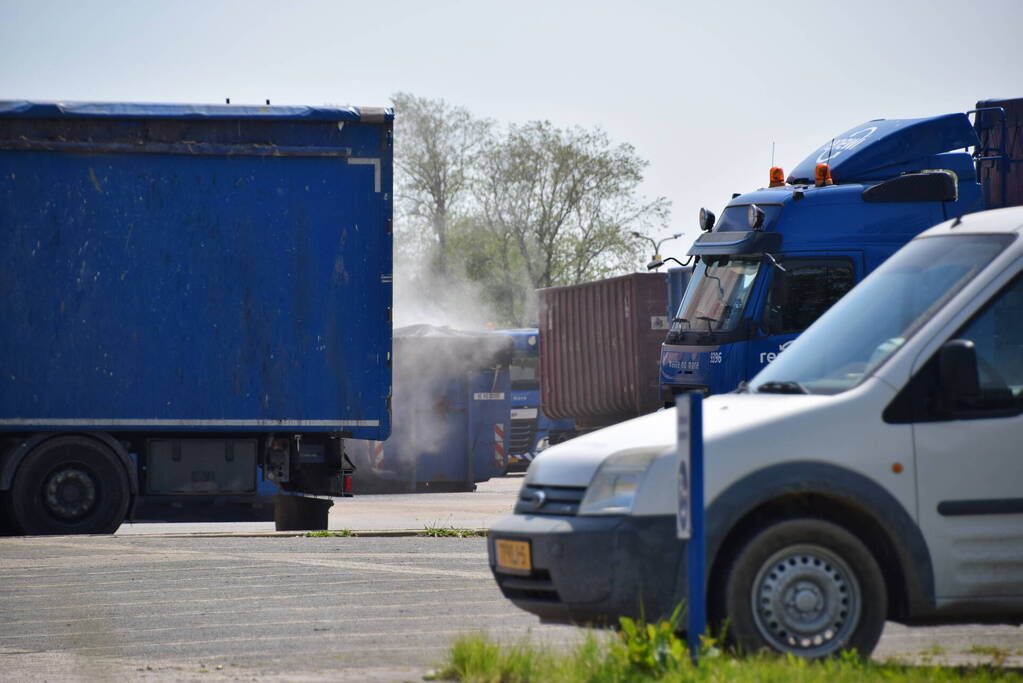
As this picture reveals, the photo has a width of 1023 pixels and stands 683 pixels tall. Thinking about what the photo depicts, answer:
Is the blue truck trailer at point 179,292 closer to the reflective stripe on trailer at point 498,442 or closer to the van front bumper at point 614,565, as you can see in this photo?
the van front bumper at point 614,565

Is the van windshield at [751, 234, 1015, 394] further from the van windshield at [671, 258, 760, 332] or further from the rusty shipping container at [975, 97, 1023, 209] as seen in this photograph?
the rusty shipping container at [975, 97, 1023, 209]

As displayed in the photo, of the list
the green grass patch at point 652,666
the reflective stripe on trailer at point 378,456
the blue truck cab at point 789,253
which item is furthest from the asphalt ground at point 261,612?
the reflective stripe on trailer at point 378,456

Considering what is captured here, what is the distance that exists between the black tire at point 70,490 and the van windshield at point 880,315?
347 inches

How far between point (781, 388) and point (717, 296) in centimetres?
698

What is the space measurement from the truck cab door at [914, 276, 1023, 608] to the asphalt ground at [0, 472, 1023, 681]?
0.69 metres

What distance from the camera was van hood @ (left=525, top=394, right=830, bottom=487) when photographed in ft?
20.6

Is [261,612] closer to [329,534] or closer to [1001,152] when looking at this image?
[329,534]

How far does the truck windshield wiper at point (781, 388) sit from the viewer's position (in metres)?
6.64

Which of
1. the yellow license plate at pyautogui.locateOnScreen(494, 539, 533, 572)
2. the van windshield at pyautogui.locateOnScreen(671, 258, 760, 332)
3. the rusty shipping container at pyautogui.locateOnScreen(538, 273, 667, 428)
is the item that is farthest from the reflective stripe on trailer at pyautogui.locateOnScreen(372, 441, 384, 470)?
the yellow license plate at pyautogui.locateOnScreen(494, 539, 533, 572)

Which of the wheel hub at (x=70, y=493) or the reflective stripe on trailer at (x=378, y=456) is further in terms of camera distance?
the reflective stripe on trailer at (x=378, y=456)

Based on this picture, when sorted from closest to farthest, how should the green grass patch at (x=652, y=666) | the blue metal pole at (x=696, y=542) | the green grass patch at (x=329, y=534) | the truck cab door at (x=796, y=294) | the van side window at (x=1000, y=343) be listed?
the green grass patch at (x=652, y=666), the blue metal pole at (x=696, y=542), the van side window at (x=1000, y=343), the green grass patch at (x=329, y=534), the truck cab door at (x=796, y=294)

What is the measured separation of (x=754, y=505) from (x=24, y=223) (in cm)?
1005

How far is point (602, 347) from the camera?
81.5 feet

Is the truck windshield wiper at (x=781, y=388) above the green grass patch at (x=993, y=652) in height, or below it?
above
